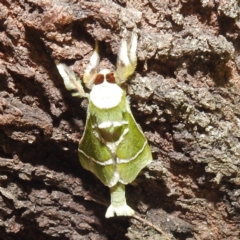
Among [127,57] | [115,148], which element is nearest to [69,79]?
[127,57]

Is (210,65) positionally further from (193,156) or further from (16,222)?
(16,222)

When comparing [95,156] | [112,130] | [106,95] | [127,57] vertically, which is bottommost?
[95,156]

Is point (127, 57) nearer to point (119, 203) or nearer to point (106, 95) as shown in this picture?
point (106, 95)

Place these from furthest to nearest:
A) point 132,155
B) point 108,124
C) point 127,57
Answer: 1. point 132,155
2. point 108,124
3. point 127,57

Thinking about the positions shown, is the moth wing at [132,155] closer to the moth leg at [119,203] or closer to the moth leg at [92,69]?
the moth leg at [119,203]

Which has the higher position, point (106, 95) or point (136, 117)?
point (106, 95)

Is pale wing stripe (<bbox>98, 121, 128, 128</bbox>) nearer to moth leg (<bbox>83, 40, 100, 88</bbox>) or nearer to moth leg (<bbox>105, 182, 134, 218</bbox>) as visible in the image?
moth leg (<bbox>83, 40, 100, 88</bbox>)
